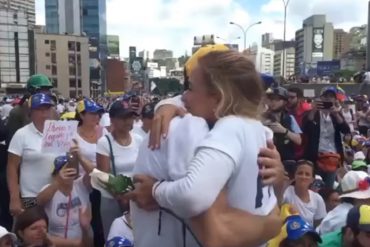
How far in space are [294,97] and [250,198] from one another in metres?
5.24

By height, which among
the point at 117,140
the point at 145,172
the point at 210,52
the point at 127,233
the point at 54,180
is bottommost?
the point at 127,233

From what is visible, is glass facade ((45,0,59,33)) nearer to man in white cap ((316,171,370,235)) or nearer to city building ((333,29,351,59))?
city building ((333,29,351,59))

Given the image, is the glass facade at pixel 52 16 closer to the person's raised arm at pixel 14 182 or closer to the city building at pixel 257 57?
the person's raised arm at pixel 14 182

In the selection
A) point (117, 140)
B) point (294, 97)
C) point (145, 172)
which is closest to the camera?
point (145, 172)

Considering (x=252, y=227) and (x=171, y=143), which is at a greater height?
(x=171, y=143)

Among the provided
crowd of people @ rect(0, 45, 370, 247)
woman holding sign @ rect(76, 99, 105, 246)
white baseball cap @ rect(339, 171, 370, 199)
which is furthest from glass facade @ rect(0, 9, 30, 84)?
white baseball cap @ rect(339, 171, 370, 199)

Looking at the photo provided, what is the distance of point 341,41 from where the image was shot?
563 ft

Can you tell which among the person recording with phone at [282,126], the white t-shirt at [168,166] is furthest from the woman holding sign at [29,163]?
the white t-shirt at [168,166]

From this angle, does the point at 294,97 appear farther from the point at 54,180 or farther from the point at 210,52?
the point at 210,52

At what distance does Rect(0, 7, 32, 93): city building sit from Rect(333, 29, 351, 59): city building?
105 metres

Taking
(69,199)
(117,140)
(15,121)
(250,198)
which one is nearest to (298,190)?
(117,140)

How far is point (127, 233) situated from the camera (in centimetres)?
414

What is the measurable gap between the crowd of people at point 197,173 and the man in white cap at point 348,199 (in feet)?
0.04

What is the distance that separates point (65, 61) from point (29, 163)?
369 feet
